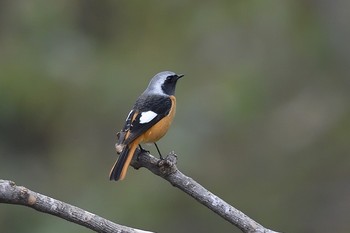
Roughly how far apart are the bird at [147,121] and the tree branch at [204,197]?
0.31 meters

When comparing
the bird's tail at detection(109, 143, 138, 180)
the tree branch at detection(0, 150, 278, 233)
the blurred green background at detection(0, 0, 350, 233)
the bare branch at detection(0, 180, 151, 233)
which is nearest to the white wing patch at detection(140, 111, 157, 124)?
the bird's tail at detection(109, 143, 138, 180)

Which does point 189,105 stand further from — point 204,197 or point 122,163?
point 204,197

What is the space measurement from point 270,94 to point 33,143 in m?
2.76

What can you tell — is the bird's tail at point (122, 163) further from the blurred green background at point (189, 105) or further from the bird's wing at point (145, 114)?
the blurred green background at point (189, 105)

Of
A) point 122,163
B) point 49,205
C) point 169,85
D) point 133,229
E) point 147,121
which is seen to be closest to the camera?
point 49,205

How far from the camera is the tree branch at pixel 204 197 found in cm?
362

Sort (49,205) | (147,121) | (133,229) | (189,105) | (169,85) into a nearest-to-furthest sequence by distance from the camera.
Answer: (49,205)
(133,229)
(147,121)
(169,85)
(189,105)

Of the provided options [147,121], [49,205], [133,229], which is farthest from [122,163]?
[49,205]

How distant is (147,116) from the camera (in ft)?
15.1

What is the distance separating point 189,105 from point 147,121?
12.9ft

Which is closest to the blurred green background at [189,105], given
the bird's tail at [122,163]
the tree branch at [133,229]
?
the bird's tail at [122,163]

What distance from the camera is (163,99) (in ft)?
16.0

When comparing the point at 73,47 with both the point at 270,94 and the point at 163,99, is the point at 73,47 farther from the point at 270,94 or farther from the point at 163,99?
the point at 163,99

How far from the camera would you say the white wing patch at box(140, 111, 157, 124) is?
4.55 metres
